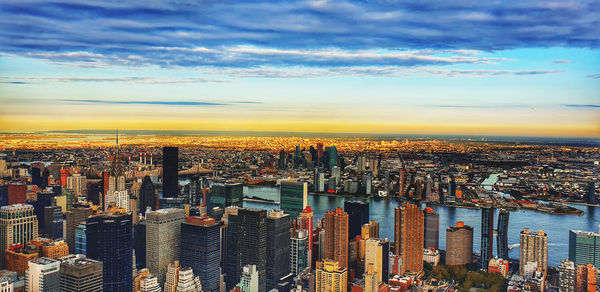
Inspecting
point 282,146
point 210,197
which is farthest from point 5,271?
point 282,146

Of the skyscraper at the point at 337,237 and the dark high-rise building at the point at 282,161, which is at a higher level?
the dark high-rise building at the point at 282,161

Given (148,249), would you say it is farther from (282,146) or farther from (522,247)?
(522,247)

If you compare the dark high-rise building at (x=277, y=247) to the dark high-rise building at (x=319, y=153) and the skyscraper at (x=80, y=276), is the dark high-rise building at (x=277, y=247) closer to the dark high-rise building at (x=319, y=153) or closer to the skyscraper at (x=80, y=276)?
the dark high-rise building at (x=319, y=153)

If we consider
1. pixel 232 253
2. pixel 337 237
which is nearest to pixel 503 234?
pixel 337 237

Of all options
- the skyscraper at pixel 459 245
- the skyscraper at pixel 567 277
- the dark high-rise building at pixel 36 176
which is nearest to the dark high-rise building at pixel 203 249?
the dark high-rise building at pixel 36 176

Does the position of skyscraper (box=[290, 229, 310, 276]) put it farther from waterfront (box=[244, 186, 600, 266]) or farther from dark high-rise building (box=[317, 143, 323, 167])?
dark high-rise building (box=[317, 143, 323, 167])
